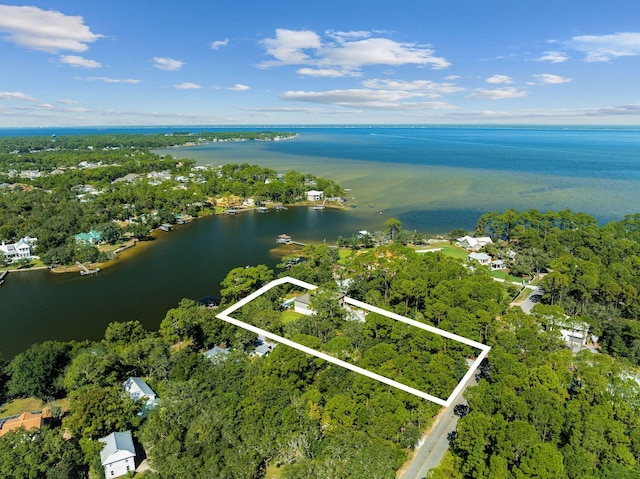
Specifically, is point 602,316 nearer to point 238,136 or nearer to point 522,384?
point 522,384

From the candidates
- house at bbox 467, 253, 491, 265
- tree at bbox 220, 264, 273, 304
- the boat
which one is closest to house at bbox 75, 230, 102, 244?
the boat

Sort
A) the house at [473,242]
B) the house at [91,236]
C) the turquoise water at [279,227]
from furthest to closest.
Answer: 1. the house at [91,236]
2. the house at [473,242]
3. the turquoise water at [279,227]

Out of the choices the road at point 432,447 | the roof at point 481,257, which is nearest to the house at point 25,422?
the road at point 432,447

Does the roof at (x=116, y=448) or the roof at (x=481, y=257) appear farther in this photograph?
the roof at (x=481, y=257)

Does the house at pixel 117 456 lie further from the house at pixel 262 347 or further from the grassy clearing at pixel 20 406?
the house at pixel 262 347

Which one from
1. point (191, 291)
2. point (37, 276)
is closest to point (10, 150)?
point (37, 276)

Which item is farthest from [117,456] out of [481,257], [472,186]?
[472,186]
